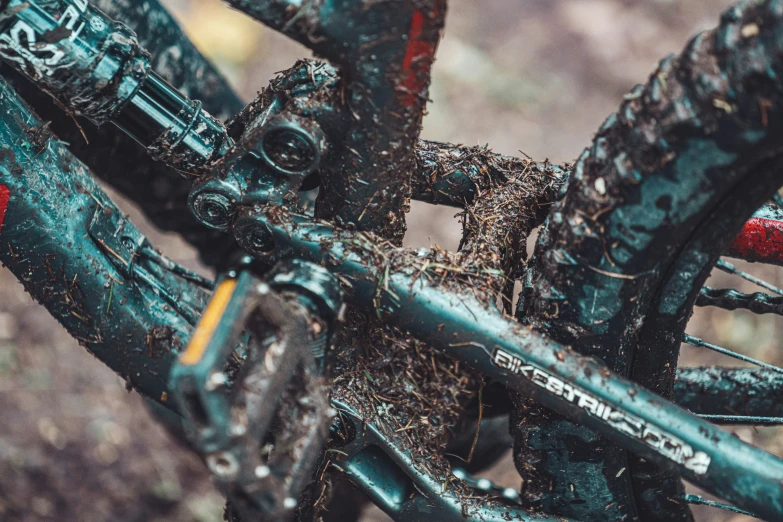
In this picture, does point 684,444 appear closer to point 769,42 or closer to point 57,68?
point 769,42

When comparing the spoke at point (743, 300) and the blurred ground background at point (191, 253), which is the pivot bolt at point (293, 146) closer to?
the blurred ground background at point (191, 253)

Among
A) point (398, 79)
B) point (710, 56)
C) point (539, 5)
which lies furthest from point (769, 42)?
point (539, 5)

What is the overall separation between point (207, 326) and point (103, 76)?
553mm

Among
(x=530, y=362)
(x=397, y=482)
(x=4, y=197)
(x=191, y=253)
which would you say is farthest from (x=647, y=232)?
(x=191, y=253)

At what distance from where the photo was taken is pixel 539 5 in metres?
4.54

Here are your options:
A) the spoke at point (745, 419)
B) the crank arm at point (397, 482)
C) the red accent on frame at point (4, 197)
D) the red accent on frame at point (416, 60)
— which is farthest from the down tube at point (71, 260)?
the spoke at point (745, 419)

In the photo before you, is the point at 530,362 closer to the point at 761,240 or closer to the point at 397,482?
the point at 397,482

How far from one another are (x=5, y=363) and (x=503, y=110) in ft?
9.25

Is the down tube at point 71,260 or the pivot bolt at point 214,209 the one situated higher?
the pivot bolt at point 214,209

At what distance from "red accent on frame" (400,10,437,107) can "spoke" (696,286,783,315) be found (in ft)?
2.75

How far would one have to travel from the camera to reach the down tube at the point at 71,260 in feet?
4.08

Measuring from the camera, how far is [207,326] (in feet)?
2.92

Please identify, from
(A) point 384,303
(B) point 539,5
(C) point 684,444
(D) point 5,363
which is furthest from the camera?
(B) point 539,5

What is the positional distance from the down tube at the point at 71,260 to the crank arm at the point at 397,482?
15.1 inches
